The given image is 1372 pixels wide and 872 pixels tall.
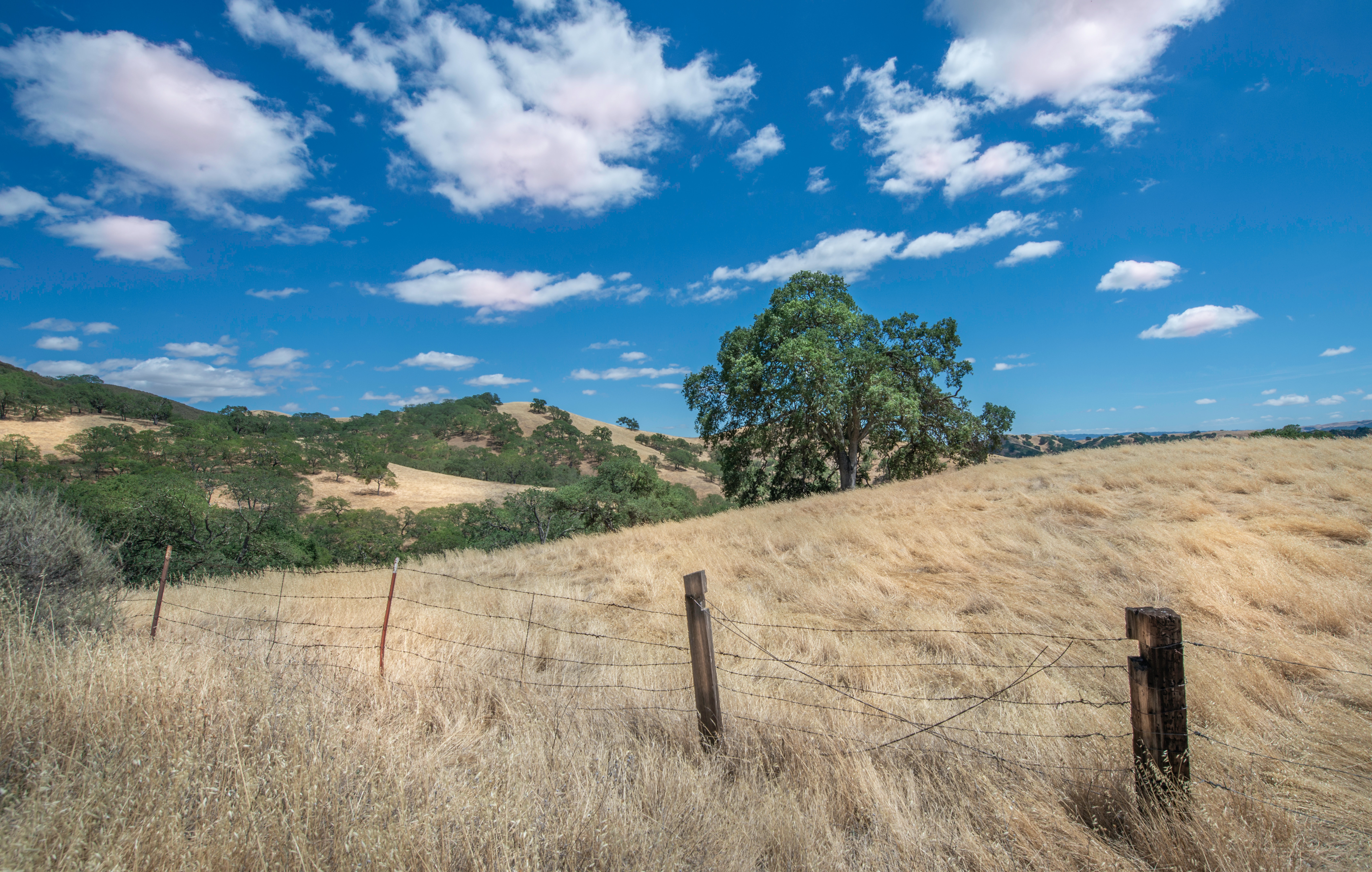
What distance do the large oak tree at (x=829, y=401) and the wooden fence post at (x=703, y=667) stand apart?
15.8 m

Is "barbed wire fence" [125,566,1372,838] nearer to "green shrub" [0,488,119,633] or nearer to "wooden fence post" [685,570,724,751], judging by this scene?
"wooden fence post" [685,570,724,751]

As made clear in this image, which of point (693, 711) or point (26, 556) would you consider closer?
point (693, 711)

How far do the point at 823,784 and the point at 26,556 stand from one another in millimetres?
8808

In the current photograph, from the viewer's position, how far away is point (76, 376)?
3888 inches

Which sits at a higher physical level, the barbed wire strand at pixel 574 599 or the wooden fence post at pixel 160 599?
the wooden fence post at pixel 160 599

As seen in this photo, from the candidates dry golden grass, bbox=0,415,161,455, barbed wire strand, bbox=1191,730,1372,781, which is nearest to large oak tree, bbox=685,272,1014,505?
barbed wire strand, bbox=1191,730,1372,781

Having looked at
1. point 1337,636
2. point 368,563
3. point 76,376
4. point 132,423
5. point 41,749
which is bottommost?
point 368,563

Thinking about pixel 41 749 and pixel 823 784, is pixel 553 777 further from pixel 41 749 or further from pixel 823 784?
pixel 41 749

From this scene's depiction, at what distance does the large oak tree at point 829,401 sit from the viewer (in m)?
20.0

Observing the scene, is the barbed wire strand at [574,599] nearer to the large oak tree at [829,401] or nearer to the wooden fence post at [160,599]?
the wooden fence post at [160,599]

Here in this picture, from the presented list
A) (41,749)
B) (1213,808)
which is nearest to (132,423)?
(41,749)

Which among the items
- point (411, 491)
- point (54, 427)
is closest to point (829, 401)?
point (411, 491)

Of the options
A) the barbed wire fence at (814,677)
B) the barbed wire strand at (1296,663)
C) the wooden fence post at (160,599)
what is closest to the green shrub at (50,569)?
the wooden fence post at (160,599)

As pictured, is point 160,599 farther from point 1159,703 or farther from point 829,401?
point 829,401
